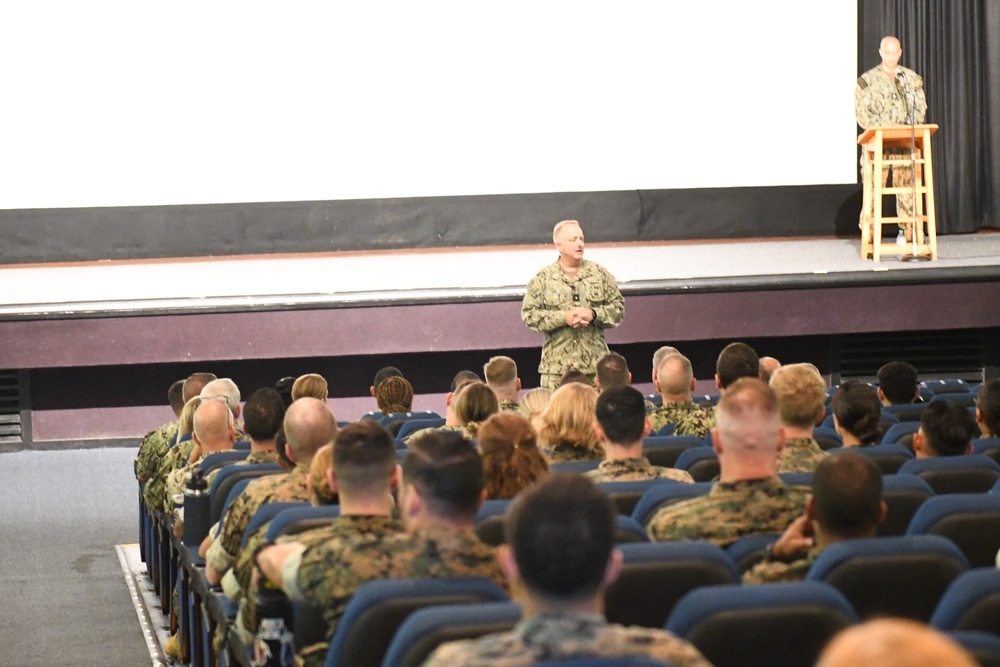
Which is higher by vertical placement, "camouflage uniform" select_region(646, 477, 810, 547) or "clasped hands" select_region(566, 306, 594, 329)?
"clasped hands" select_region(566, 306, 594, 329)

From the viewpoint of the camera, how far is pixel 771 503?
332 centimetres

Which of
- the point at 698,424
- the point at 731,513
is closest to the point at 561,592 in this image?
the point at 731,513

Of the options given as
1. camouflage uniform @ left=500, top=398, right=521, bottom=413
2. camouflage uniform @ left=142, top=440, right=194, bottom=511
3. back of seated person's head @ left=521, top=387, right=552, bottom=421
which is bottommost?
camouflage uniform @ left=142, top=440, right=194, bottom=511

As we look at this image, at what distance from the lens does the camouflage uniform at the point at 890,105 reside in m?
10.6

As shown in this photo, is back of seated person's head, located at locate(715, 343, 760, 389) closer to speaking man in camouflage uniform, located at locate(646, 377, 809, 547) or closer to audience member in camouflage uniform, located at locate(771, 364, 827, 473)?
audience member in camouflage uniform, located at locate(771, 364, 827, 473)

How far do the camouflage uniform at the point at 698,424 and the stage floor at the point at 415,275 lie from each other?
3715 millimetres

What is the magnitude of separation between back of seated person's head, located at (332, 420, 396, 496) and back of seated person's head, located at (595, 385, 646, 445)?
1087mm

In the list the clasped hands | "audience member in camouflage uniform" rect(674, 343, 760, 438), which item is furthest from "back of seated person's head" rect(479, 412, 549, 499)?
the clasped hands

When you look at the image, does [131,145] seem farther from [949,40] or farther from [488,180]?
[949,40]

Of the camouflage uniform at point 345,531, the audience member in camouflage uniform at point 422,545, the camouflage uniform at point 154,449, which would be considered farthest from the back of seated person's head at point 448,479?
the camouflage uniform at point 154,449

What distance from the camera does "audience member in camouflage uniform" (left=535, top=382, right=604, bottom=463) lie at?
182 inches

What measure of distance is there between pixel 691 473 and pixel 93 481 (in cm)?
507

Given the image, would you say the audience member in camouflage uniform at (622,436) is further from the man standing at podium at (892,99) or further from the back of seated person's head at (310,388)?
the man standing at podium at (892,99)

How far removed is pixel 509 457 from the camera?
371 cm
